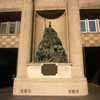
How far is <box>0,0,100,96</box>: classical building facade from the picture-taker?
8992 millimetres

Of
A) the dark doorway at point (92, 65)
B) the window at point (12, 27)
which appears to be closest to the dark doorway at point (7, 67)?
the window at point (12, 27)

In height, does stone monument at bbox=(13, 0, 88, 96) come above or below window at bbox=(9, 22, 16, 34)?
below

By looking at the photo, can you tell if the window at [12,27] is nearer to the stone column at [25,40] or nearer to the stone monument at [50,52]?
the stone column at [25,40]

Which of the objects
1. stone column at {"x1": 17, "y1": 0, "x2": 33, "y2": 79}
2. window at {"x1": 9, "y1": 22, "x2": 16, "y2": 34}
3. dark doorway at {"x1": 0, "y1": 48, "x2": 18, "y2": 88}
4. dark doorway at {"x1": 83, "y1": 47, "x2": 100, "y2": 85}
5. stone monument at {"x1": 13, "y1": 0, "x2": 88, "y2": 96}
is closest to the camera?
stone monument at {"x1": 13, "y1": 0, "x2": 88, "y2": 96}

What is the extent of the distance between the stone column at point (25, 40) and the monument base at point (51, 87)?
2.55 ft

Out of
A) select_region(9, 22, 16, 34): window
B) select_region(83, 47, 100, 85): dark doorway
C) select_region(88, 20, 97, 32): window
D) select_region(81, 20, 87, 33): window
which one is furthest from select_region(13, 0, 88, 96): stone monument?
select_region(83, 47, 100, 85): dark doorway

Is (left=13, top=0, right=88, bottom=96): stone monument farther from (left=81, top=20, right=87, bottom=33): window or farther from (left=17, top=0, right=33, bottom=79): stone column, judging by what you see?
(left=81, top=20, right=87, bottom=33): window

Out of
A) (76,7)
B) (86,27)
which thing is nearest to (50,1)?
(76,7)

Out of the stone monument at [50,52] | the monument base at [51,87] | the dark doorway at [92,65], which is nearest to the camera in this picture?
the monument base at [51,87]

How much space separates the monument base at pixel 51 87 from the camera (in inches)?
346

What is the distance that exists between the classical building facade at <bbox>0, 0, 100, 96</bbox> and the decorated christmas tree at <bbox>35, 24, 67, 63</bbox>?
0.56 ft

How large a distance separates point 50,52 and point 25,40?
2187 mm

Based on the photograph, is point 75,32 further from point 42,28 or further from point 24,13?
point 24,13

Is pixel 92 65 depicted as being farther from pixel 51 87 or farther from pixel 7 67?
pixel 7 67
